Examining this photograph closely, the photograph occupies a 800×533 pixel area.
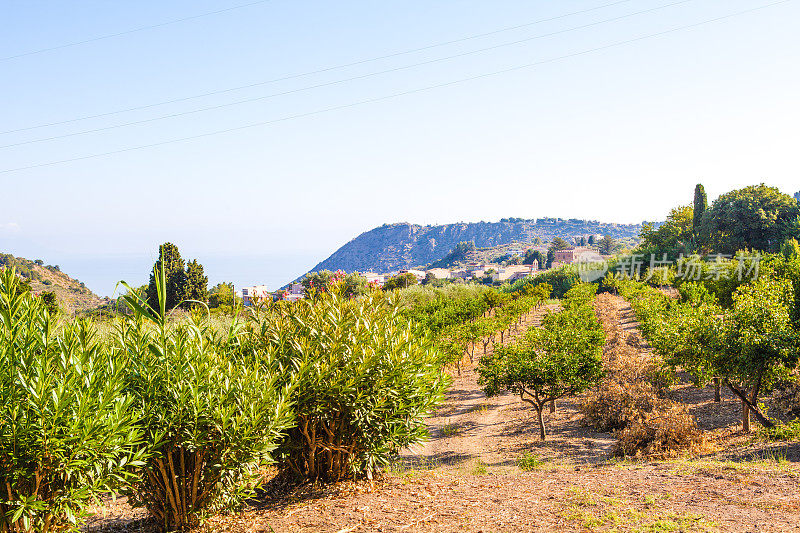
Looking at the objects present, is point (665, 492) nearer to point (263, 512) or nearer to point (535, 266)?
point (263, 512)

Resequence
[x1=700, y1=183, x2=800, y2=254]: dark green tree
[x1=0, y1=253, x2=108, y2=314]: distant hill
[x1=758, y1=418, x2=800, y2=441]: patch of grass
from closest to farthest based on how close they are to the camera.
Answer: [x1=758, y1=418, x2=800, y2=441]: patch of grass
[x1=700, y1=183, x2=800, y2=254]: dark green tree
[x1=0, y1=253, x2=108, y2=314]: distant hill

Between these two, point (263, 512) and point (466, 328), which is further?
point (466, 328)

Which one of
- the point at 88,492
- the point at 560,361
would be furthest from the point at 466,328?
the point at 88,492

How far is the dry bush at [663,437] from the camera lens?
11.1m

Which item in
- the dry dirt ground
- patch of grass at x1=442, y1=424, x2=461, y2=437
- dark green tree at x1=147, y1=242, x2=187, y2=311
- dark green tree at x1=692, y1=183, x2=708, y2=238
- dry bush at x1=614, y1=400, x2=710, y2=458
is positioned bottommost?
patch of grass at x1=442, y1=424, x2=461, y2=437

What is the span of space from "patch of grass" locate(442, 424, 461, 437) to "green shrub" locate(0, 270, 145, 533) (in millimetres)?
13177

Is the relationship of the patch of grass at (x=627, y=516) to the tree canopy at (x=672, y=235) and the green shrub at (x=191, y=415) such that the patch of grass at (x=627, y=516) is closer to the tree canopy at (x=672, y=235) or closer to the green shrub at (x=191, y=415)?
the green shrub at (x=191, y=415)

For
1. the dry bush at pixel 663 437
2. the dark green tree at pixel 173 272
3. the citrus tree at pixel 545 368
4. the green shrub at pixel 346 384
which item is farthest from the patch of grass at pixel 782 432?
the dark green tree at pixel 173 272

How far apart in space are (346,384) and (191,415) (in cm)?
202

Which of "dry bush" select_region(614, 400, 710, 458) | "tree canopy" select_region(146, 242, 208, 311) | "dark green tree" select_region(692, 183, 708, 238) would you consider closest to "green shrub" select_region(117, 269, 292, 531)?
"dry bush" select_region(614, 400, 710, 458)

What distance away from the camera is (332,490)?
22.5ft

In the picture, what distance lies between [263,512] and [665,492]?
5.50 meters

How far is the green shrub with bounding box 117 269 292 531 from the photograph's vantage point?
15.9 ft

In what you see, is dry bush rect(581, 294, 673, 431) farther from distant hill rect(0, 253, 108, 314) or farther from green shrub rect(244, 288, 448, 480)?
distant hill rect(0, 253, 108, 314)
